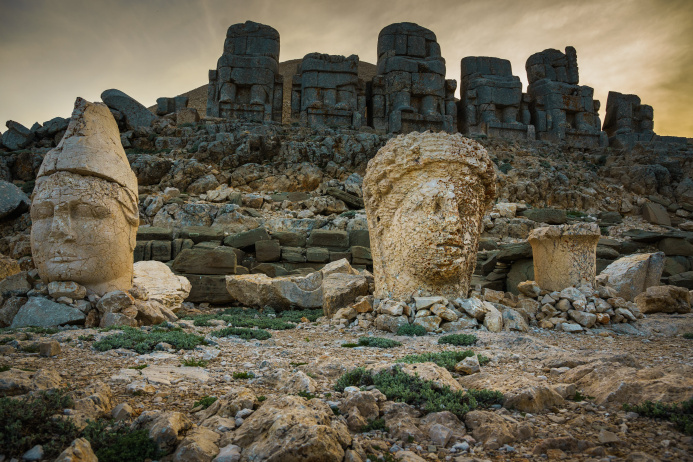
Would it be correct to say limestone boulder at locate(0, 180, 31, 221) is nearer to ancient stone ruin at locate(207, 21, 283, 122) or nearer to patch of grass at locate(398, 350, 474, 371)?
ancient stone ruin at locate(207, 21, 283, 122)

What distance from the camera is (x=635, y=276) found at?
27.5 feet

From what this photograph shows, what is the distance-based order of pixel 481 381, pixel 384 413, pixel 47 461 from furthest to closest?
pixel 481 381, pixel 384 413, pixel 47 461

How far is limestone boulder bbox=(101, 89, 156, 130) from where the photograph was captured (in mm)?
26016

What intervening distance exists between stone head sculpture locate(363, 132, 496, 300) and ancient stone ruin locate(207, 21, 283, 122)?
2082cm

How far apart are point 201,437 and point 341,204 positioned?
17.1 m

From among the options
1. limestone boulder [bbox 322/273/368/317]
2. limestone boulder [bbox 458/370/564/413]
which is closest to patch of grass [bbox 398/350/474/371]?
limestone boulder [bbox 458/370/564/413]

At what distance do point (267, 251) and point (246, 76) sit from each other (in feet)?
57.5

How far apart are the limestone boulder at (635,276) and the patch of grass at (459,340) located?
16.5ft

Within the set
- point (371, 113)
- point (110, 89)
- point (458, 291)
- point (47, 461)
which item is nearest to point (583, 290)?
point (458, 291)

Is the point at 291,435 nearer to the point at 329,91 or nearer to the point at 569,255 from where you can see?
the point at 569,255

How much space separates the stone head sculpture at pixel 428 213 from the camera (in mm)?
5805

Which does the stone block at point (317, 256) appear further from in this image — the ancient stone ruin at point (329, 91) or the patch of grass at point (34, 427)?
the ancient stone ruin at point (329, 91)

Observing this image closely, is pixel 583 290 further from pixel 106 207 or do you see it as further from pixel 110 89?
pixel 110 89

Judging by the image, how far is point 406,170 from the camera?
20.2 feet
